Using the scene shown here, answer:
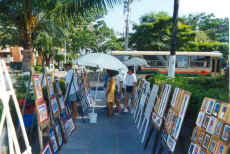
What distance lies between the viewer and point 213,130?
89.0 inches

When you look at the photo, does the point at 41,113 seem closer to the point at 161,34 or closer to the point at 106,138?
the point at 106,138

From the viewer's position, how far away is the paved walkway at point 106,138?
4.03 m

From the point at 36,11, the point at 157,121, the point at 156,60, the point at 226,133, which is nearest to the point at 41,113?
the point at 157,121

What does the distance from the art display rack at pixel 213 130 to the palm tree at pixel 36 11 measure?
384cm

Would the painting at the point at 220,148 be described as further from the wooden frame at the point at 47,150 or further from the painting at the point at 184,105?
the wooden frame at the point at 47,150

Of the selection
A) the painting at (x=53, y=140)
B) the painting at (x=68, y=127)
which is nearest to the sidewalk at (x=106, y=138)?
the painting at (x=68, y=127)

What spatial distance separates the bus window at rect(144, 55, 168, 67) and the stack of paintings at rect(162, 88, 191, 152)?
11.0 meters

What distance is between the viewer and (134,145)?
4.30 meters

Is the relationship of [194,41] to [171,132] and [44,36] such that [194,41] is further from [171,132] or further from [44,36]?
[171,132]

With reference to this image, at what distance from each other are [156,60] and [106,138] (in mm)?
10250

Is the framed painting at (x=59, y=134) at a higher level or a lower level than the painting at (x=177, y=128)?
lower

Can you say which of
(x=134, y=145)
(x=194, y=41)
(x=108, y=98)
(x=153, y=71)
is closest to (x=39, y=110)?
(x=134, y=145)

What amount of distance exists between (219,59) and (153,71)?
17.0 feet

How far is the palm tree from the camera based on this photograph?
18.1 feet
